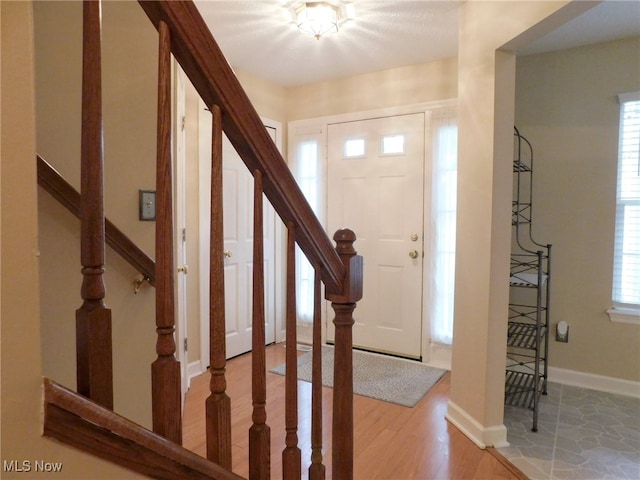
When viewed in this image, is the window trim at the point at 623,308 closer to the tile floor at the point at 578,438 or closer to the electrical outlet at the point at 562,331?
the electrical outlet at the point at 562,331

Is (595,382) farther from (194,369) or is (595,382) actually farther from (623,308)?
(194,369)

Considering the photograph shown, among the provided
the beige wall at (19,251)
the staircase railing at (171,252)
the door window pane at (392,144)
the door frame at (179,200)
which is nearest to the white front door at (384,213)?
the door window pane at (392,144)

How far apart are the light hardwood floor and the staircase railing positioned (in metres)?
1.15

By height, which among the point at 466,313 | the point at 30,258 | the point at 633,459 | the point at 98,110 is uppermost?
the point at 98,110

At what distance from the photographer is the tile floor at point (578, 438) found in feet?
6.33

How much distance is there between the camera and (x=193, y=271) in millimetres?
3031

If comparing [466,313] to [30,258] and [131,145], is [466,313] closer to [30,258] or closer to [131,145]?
[131,145]

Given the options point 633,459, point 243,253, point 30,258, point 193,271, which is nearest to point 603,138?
point 633,459

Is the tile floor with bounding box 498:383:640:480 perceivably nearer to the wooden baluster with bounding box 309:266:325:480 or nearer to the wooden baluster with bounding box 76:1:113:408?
the wooden baluster with bounding box 309:266:325:480

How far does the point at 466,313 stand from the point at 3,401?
7.15 feet

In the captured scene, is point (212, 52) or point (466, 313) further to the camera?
point (466, 313)

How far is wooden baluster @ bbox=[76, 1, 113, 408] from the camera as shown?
1.97ft

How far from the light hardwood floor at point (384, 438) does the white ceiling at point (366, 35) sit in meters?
2.46

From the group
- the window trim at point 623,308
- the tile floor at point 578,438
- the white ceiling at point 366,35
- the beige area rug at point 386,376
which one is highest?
the white ceiling at point 366,35
